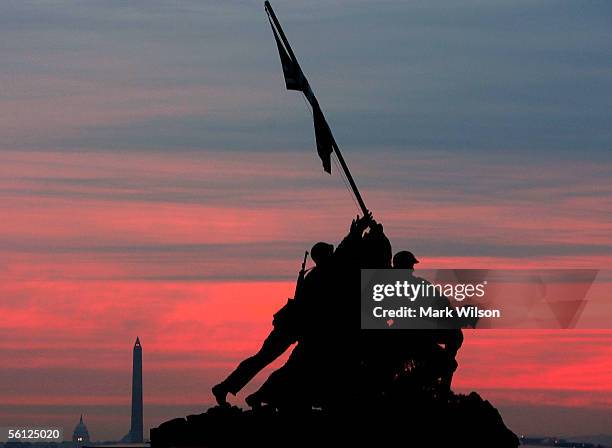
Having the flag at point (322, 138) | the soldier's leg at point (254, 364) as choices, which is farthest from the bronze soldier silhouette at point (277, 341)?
the flag at point (322, 138)

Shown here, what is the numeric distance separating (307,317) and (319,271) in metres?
1.20

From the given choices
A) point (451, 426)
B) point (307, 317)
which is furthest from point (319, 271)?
point (451, 426)

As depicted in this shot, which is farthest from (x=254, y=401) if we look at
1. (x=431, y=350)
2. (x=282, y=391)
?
(x=431, y=350)

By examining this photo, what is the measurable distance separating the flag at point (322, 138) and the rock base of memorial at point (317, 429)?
25.7 feet

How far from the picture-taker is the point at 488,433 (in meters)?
51.0

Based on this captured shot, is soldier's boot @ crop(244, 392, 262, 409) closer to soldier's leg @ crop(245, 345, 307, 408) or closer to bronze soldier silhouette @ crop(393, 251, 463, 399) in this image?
soldier's leg @ crop(245, 345, 307, 408)

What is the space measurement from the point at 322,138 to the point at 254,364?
23.7ft

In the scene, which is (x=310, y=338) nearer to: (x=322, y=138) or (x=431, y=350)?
(x=431, y=350)

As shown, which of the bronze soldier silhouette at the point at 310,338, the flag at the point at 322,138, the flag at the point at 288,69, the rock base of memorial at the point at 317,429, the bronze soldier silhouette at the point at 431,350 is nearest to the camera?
the rock base of memorial at the point at 317,429

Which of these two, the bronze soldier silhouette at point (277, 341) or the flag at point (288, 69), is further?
the flag at point (288, 69)

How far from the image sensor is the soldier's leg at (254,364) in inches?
1996

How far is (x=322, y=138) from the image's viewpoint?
55.4 metres

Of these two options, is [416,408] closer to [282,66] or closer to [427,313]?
[427,313]

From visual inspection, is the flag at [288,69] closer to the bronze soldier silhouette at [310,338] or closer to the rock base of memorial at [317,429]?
the bronze soldier silhouette at [310,338]
